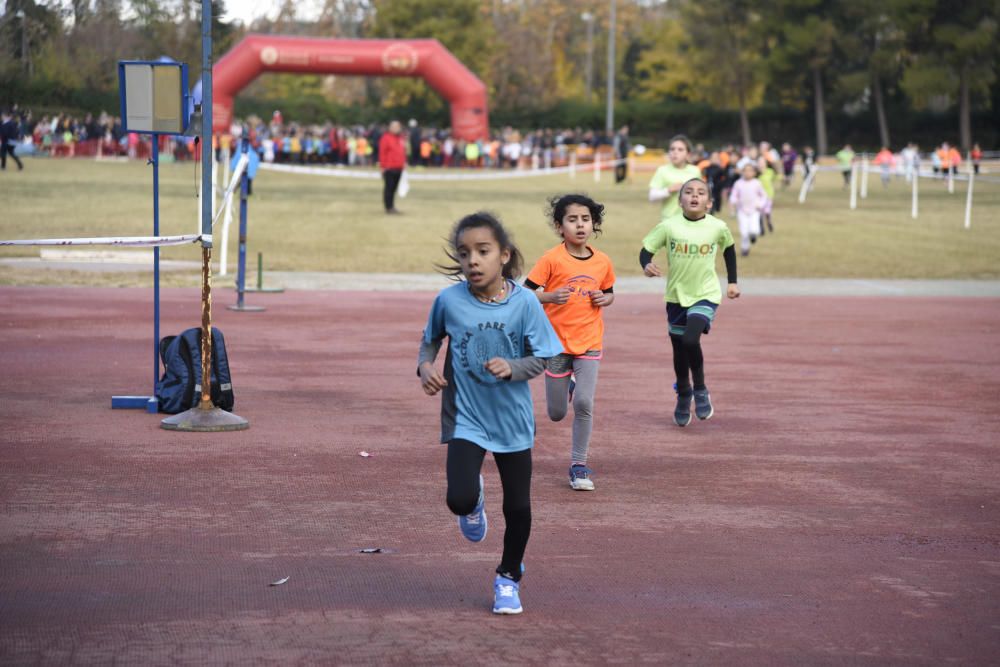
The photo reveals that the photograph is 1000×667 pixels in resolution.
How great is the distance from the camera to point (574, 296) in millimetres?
7848

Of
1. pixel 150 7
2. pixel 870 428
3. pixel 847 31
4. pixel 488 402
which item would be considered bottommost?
pixel 870 428

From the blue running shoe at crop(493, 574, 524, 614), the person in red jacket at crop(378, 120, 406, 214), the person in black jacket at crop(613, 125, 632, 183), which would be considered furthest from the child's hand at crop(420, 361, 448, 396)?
the person in black jacket at crop(613, 125, 632, 183)

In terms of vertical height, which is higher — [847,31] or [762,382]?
[847,31]

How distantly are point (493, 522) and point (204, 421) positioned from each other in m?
2.90

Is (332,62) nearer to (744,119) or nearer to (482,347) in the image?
(744,119)

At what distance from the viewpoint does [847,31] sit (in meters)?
86.4

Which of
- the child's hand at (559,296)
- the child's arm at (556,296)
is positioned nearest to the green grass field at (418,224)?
the child's arm at (556,296)

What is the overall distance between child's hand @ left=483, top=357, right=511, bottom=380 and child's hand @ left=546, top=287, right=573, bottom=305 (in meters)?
1.98

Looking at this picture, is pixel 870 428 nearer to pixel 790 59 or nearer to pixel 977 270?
pixel 977 270

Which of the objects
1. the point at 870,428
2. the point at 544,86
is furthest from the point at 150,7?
the point at 544,86

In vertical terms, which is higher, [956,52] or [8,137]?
[956,52]

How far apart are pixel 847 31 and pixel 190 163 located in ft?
147

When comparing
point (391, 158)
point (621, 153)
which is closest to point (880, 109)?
point (621, 153)

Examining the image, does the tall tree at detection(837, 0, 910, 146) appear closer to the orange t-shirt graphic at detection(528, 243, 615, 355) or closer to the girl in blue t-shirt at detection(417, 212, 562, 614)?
the orange t-shirt graphic at detection(528, 243, 615, 355)
